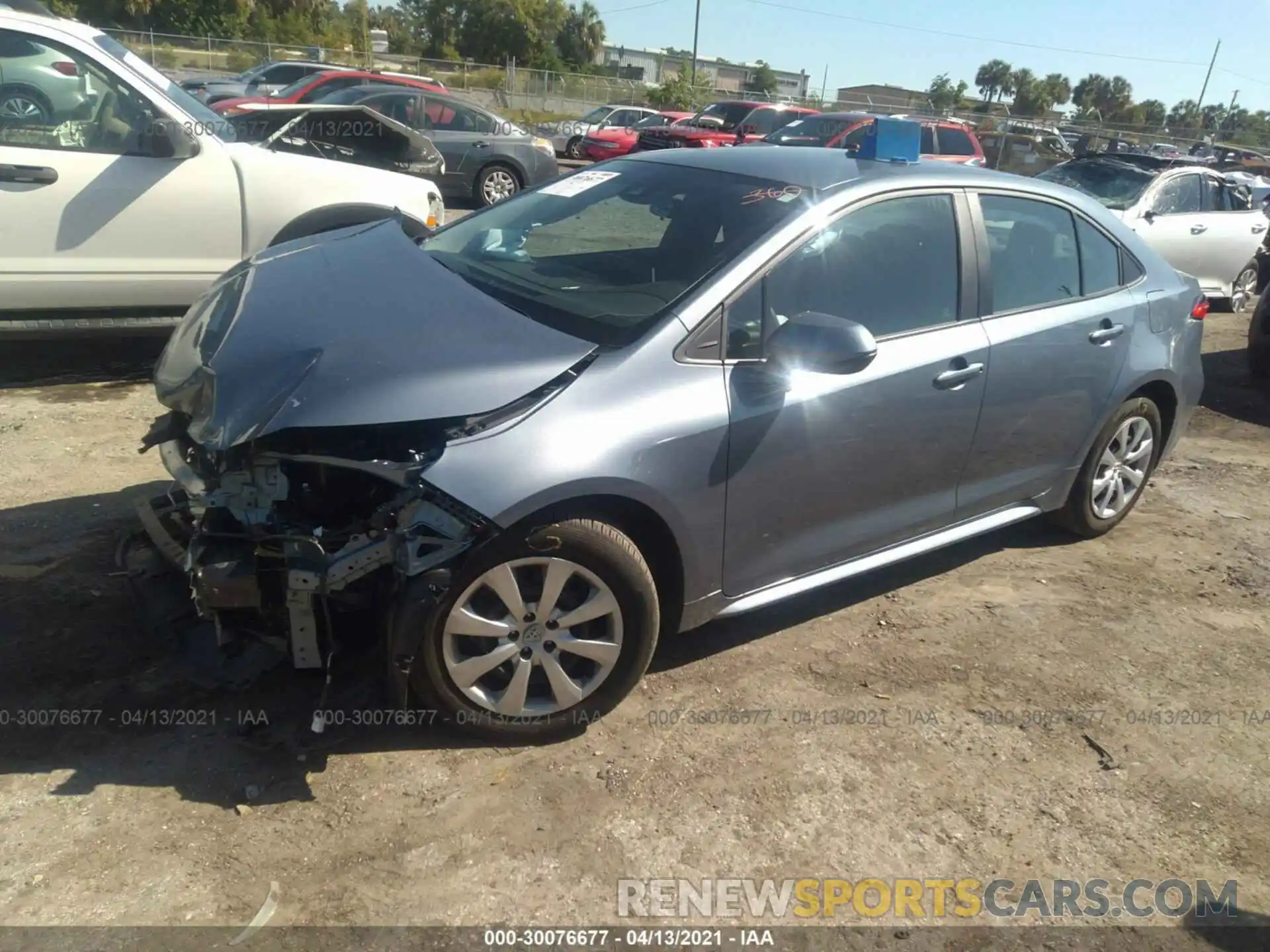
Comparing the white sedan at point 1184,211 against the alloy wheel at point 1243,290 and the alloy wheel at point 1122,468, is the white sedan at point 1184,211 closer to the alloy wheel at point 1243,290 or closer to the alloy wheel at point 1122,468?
the alloy wheel at point 1243,290

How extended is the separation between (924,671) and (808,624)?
479 millimetres

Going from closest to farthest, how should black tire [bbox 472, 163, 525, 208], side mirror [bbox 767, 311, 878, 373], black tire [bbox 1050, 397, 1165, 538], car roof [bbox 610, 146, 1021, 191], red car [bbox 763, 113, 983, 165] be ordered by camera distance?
side mirror [bbox 767, 311, 878, 373] → car roof [bbox 610, 146, 1021, 191] → black tire [bbox 1050, 397, 1165, 538] → black tire [bbox 472, 163, 525, 208] → red car [bbox 763, 113, 983, 165]

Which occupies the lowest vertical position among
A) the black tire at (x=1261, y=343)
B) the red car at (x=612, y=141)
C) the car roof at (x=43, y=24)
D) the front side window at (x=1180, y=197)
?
the black tire at (x=1261, y=343)

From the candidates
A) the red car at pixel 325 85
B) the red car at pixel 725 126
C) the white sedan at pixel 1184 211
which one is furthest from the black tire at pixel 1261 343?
the red car at pixel 725 126

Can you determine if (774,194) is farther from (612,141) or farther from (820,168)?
(612,141)

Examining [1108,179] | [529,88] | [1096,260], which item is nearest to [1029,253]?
[1096,260]

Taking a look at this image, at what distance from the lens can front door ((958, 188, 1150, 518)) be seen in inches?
151

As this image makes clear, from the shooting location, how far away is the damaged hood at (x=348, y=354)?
2.68 meters

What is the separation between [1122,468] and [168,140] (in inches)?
210

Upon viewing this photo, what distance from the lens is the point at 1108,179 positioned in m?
10.4

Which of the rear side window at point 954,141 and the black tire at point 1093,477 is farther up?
the rear side window at point 954,141

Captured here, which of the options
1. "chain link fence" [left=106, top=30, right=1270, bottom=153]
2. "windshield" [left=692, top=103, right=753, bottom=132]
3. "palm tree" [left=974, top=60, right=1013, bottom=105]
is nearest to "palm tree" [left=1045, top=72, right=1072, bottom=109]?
"palm tree" [left=974, top=60, right=1013, bottom=105]

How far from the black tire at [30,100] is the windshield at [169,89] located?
0.44 m

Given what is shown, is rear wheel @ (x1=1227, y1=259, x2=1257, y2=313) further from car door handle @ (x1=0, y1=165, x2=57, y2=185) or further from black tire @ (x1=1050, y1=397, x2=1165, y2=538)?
car door handle @ (x1=0, y1=165, x2=57, y2=185)
